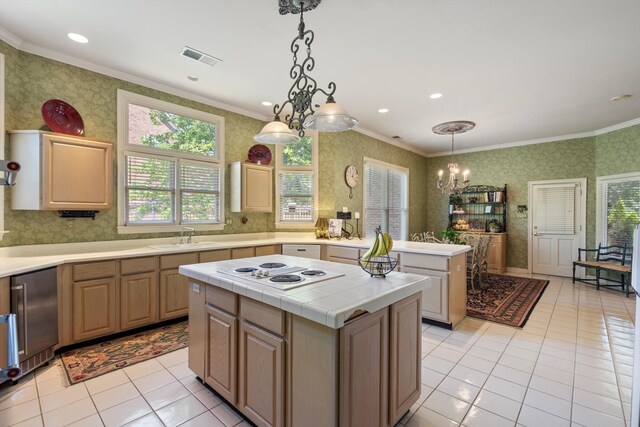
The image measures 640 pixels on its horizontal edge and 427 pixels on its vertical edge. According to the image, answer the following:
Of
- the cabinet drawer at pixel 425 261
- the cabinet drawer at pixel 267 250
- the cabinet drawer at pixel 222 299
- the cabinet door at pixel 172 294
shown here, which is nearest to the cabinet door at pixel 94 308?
the cabinet door at pixel 172 294

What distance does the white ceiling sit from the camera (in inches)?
95.1

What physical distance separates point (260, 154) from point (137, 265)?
2.44 metres

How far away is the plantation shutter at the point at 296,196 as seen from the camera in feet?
16.9

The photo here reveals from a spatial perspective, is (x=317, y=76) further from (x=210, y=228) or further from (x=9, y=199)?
(x=9, y=199)

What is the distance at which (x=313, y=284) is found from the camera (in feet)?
6.21

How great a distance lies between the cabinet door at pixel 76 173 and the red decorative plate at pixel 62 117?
8.7 inches

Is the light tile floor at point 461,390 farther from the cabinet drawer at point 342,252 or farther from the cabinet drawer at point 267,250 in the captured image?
the cabinet drawer at point 267,250

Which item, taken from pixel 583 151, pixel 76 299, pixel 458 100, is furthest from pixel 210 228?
pixel 583 151

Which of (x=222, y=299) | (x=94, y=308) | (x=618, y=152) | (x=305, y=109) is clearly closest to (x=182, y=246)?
(x=94, y=308)

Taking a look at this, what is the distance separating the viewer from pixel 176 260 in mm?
3514

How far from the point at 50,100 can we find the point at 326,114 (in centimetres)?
303

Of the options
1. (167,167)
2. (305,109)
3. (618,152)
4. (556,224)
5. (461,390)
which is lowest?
(461,390)

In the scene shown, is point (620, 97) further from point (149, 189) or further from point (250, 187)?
point (149, 189)

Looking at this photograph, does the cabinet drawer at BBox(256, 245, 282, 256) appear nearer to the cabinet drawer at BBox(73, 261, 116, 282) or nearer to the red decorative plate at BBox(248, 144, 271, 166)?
the red decorative plate at BBox(248, 144, 271, 166)
